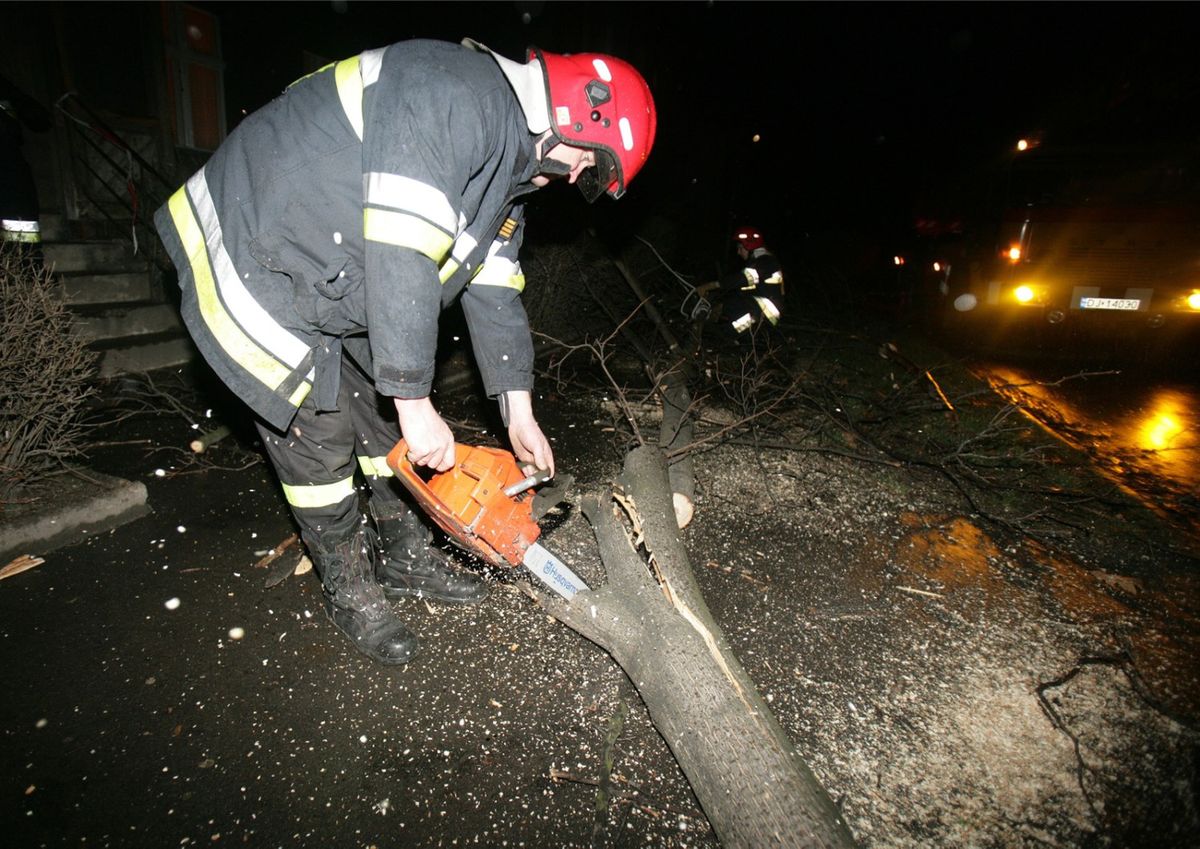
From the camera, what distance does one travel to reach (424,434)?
1.61m

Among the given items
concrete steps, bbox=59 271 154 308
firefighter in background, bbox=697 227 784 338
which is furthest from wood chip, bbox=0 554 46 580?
firefighter in background, bbox=697 227 784 338

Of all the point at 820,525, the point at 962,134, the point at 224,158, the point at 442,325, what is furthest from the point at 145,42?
the point at 962,134

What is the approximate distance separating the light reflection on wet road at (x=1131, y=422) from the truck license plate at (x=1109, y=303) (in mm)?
832

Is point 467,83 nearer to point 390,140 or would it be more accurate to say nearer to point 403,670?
point 390,140

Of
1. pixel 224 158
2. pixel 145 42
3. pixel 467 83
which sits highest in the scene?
pixel 145 42

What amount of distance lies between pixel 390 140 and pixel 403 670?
1.78 m

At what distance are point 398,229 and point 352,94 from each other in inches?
19.9

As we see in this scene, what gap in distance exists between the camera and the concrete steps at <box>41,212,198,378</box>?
4.59m

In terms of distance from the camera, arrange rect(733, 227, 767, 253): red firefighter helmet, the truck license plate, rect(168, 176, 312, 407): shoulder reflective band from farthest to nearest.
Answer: the truck license plate < rect(733, 227, 767, 253): red firefighter helmet < rect(168, 176, 312, 407): shoulder reflective band

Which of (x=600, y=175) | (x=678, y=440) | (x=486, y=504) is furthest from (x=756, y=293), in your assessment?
(x=486, y=504)

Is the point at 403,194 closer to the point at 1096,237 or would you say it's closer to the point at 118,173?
the point at 118,173

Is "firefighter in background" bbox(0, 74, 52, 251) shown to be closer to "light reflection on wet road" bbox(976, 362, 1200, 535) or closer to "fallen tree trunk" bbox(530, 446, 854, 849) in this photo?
"fallen tree trunk" bbox(530, 446, 854, 849)

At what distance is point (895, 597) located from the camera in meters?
2.50

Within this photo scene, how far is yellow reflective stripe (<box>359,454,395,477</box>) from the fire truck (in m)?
7.57
